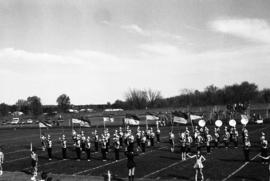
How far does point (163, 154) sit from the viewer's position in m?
27.8

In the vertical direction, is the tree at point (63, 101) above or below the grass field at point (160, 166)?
above

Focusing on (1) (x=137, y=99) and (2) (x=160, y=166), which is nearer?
(2) (x=160, y=166)

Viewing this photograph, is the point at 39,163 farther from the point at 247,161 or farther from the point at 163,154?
the point at 247,161

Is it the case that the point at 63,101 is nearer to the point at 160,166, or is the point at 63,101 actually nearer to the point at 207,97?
the point at 207,97

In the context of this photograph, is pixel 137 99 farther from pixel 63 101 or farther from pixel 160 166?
pixel 160 166

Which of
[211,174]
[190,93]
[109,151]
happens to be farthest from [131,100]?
[211,174]

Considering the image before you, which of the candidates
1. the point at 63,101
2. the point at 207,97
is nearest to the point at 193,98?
the point at 207,97

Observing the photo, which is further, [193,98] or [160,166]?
[193,98]

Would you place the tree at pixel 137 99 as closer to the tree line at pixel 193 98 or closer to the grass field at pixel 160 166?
the tree line at pixel 193 98

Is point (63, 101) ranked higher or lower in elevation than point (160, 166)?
higher

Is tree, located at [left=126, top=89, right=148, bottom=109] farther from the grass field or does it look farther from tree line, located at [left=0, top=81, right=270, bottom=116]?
the grass field

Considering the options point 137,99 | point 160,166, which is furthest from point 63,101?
point 160,166

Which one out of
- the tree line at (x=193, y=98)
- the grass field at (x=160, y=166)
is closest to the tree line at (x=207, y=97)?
the tree line at (x=193, y=98)

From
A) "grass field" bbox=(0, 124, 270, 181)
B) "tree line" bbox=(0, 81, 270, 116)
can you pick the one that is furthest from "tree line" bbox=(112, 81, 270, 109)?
"grass field" bbox=(0, 124, 270, 181)
